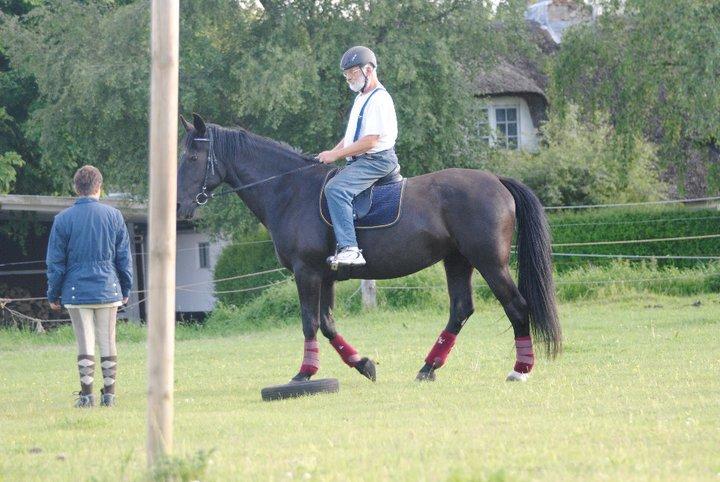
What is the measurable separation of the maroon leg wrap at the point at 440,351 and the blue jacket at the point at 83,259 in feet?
9.83

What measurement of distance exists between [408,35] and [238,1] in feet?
14.7

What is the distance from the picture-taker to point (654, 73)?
2533 centimetres

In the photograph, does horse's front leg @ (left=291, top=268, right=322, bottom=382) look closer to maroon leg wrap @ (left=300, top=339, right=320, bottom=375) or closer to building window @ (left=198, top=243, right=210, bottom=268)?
maroon leg wrap @ (left=300, top=339, right=320, bottom=375)

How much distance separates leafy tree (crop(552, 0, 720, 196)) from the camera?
2330 cm

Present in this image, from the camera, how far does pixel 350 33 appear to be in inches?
1082

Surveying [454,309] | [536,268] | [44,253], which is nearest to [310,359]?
[454,309]

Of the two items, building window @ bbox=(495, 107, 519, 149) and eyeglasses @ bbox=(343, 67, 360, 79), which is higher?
building window @ bbox=(495, 107, 519, 149)

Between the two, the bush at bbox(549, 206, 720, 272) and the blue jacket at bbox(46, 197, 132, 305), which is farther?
the bush at bbox(549, 206, 720, 272)

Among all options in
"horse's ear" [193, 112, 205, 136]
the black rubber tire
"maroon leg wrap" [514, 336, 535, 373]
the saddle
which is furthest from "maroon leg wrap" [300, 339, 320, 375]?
"horse's ear" [193, 112, 205, 136]

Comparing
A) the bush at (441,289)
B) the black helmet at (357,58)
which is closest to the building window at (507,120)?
the bush at (441,289)

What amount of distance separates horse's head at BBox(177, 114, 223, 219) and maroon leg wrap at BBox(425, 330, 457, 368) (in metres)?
2.67

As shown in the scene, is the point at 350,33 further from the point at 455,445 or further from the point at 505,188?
the point at 455,445

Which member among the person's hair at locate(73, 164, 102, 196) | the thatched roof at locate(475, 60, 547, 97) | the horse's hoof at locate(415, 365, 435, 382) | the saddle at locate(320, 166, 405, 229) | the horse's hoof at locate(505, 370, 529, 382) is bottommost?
the horse's hoof at locate(415, 365, 435, 382)

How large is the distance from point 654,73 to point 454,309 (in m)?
16.4
